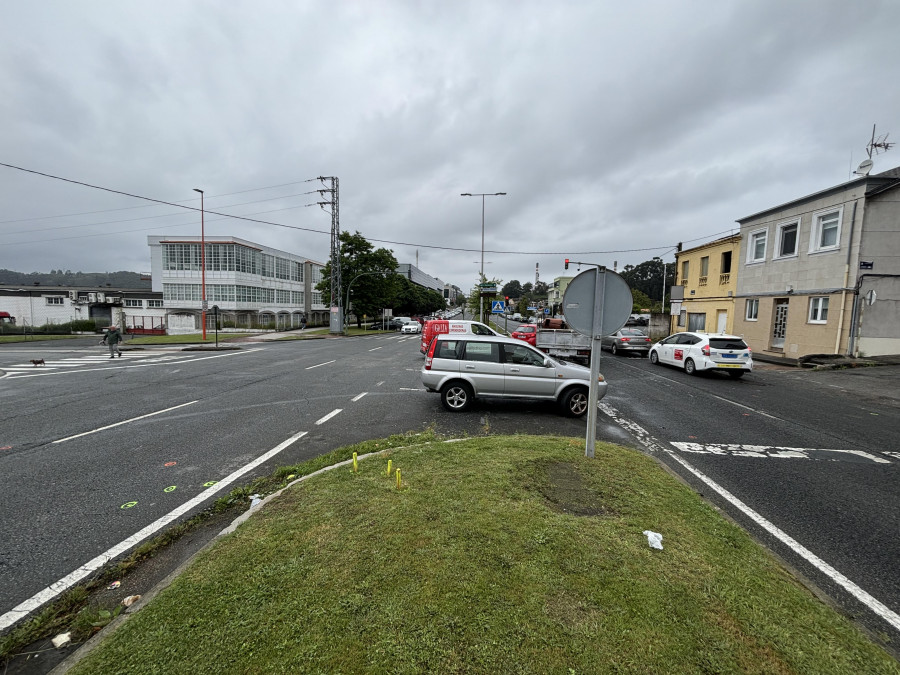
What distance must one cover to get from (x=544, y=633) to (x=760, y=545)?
2465mm

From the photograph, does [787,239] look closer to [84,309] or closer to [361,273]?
[361,273]

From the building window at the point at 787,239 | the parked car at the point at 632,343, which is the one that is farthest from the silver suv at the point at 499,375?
the building window at the point at 787,239

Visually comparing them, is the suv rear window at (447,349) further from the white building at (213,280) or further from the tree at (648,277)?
the tree at (648,277)

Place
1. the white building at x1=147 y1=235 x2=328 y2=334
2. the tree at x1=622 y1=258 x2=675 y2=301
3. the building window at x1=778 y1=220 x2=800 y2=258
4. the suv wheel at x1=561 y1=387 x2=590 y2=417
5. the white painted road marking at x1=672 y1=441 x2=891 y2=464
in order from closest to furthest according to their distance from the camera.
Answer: the white painted road marking at x1=672 y1=441 x2=891 y2=464, the suv wheel at x1=561 y1=387 x2=590 y2=417, the building window at x1=778 y1=220 x2=800 y2=258, the white building at x1=147 y1=235 x2=328 y2=334, the tree at x1=622 y1=258 x2=675 y2=301

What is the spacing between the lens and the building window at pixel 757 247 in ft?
66.6

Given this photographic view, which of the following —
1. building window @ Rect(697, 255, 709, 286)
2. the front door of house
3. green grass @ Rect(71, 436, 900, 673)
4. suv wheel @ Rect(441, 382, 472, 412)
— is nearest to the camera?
green grass @ Rect(71, 436, 900, 673)

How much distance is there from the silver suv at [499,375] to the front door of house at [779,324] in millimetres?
16960

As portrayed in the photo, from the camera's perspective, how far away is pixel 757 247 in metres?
20.8

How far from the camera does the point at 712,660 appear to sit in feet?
6.68

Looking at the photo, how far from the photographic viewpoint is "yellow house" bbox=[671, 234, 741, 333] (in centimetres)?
2253

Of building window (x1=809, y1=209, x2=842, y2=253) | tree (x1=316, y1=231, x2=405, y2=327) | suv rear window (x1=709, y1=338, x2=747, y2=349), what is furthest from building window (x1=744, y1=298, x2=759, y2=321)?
tree (x1=316, y1=231, x2=405, y2=327)

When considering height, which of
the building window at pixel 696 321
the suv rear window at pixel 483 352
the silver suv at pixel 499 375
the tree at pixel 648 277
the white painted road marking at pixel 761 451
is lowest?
the white painted road marking at pixel 761 451

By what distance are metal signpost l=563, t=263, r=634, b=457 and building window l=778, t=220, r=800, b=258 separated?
65.4 feet

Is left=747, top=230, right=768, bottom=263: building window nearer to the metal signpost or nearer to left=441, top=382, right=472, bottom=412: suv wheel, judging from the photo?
left=441, top=382, right=472, bottom=412: suv wheel
